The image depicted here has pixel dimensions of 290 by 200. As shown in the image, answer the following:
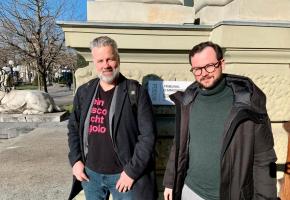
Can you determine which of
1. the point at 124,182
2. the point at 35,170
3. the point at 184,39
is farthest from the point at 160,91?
the point at 35,170

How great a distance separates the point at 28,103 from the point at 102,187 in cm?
1104

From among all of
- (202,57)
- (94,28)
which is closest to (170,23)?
(94,28)

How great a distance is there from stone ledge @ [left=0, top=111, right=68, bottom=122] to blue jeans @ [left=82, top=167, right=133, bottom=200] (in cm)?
985

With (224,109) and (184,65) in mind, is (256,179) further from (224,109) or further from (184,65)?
(184,65)

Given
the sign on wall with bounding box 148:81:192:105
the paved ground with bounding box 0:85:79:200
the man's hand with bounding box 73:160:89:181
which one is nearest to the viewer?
the man's hand with bounding box 73:160:89:181

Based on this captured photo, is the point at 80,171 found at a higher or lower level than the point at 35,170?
higher

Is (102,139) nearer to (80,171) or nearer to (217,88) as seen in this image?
(80,171)

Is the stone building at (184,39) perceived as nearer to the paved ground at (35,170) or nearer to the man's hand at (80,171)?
the man's hand at (80,171)

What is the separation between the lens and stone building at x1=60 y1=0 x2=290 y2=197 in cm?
313

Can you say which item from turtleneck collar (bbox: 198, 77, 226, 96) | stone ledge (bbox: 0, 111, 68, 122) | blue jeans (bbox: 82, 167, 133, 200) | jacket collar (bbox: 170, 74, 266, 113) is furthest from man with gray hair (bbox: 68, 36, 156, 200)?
stone ledge (bbox: 0, 111, 68, 122)

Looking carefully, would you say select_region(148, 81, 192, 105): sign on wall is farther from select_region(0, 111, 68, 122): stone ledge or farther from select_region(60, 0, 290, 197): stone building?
select_region(0, 111, 68, 122): stone ledge

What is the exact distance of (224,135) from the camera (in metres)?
2.12

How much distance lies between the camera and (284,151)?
3.26 m

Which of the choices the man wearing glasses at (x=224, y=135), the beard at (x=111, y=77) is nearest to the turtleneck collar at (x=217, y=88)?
the man wearing glasses at (x=224, y=135)
